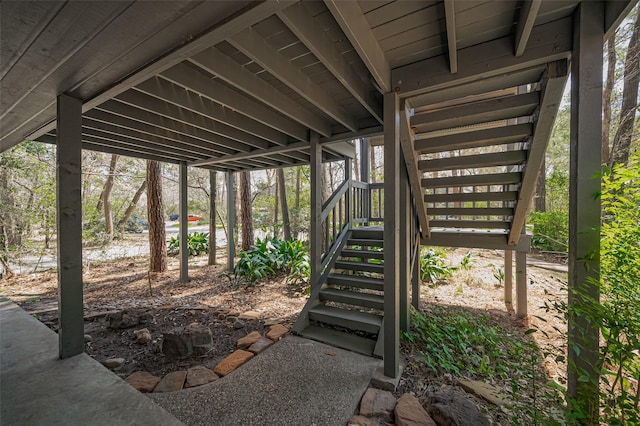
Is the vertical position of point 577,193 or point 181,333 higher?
point 577,193

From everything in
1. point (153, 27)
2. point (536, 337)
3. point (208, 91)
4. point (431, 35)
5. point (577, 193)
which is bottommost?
point (536, 337)

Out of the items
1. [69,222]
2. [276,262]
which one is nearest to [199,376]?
[69,222]

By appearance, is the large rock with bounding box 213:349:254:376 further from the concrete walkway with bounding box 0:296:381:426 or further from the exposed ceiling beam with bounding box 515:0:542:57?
the exposed ceiling beam with bounding box 515:0:542:57

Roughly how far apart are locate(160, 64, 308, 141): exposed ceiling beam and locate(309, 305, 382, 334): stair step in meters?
2.41

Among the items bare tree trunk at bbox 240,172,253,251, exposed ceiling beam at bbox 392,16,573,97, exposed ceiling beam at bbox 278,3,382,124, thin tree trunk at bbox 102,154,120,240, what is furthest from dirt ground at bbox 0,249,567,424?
exposed ceiling beam at bbox 278,3,382,124

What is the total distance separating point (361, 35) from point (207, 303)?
431 centimetres

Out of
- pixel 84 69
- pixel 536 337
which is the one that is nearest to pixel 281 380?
pixel 84 69

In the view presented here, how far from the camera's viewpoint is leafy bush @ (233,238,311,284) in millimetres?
5121

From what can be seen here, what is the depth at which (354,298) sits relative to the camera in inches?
122

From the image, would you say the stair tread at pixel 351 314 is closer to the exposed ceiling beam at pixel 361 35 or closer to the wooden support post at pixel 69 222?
the wooden support post at pixel 69 222

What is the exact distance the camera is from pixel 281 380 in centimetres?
218

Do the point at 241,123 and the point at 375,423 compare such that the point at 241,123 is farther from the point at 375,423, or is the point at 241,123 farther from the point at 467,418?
the point at 467,418

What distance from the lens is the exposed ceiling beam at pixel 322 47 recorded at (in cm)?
144

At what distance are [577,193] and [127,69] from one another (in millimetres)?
2937
